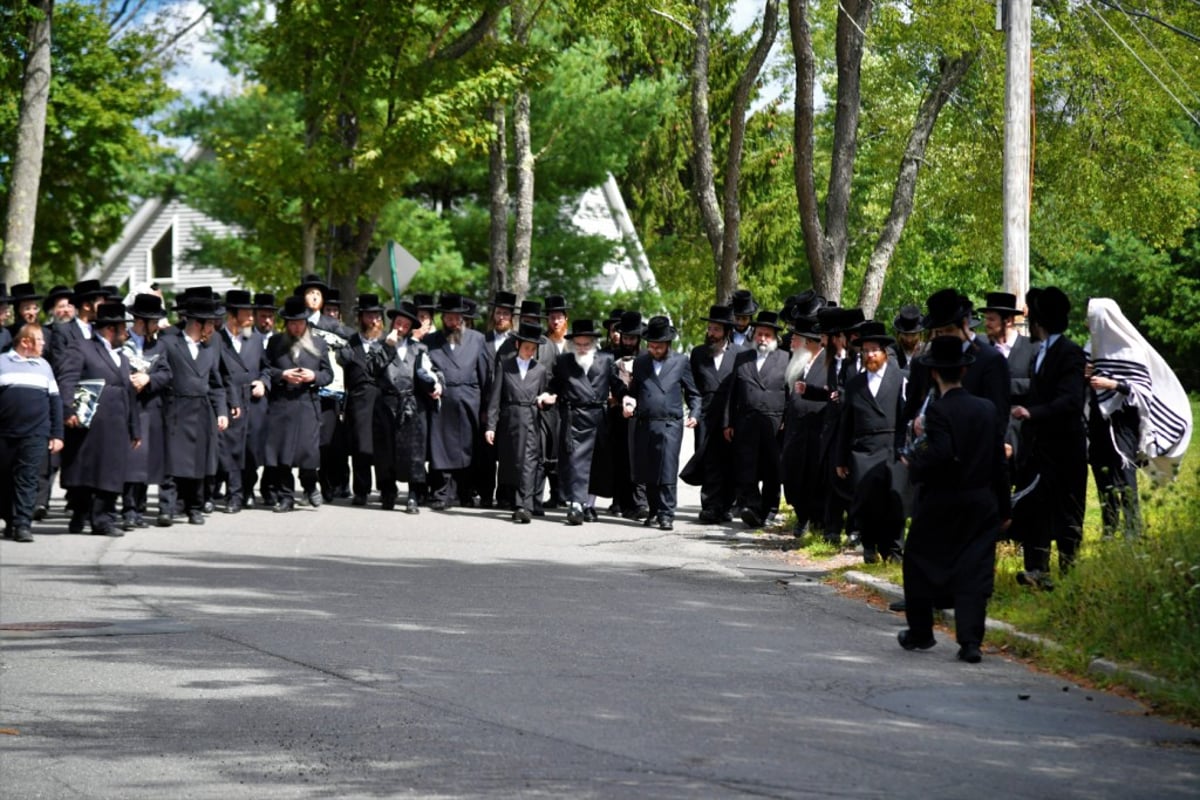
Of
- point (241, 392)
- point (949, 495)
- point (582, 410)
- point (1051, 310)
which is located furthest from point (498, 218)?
point (949, 495)

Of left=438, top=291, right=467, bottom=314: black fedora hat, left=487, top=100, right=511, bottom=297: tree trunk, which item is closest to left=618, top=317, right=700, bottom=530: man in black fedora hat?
left=438, top=291, right=467, bottom=314: black fedora hat

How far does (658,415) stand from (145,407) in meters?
4.96

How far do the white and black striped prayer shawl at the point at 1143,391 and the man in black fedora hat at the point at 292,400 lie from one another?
30.8 ft

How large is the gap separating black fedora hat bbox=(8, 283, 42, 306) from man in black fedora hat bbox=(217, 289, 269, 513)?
6.33ft

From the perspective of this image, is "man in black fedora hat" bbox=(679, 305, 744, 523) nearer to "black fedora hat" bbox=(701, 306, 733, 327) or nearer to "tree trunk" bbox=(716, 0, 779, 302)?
Result: "black fedora hat" bbox=(701, 306, 733, 327)

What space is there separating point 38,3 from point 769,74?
1211 inches

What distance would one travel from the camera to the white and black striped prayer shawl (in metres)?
14.2

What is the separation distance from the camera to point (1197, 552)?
11594 millimetres

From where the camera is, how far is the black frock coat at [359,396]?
22000mm

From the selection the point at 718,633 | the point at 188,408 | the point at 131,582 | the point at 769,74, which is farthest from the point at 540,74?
the point at 769,74

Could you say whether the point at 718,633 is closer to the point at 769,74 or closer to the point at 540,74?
the point at 540,74

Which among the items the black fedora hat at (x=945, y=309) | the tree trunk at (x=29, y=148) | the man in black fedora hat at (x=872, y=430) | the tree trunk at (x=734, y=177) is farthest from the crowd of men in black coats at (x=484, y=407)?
the tree trunk at (x=734, y=177)

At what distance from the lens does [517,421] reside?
21.0 m

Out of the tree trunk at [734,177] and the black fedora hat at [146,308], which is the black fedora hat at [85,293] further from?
the tree trunk at [734,177]
